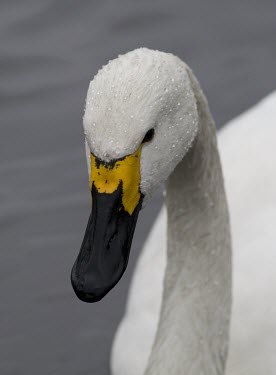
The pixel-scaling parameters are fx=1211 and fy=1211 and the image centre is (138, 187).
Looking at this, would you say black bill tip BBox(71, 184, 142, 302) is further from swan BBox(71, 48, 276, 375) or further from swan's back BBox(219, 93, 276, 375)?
swan's back BBox(219, 93, 276, 375)

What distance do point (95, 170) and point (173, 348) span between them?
44.7 inches

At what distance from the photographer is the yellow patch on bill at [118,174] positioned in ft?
12.2

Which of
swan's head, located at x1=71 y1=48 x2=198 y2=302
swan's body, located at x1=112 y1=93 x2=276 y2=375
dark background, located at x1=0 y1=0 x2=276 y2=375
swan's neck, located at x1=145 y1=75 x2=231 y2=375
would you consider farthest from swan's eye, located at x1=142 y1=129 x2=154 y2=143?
dark background, located at x1=0 y1=0 x2=276 y2=375

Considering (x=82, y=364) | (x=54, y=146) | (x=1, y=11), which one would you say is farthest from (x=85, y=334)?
(x=1, y=11)

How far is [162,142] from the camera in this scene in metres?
3.87

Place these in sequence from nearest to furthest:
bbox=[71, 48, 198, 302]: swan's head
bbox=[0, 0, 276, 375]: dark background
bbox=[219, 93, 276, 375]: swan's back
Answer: bbox=[71, 48, 198, 302]: swan's head < bbox=[219, 93, 276, 375]: swan's back < bbox=[0, 0, 276, 375]: dark background

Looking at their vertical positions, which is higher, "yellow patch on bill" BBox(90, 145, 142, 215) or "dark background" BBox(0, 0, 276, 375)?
"dark background" BBox(0, 0, 276, 375)

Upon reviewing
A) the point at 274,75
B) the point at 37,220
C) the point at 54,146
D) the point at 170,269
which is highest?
the point at 274,75

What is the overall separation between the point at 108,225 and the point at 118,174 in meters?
0.18

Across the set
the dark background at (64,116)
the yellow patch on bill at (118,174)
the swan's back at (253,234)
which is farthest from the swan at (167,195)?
the dark background at (64,116)

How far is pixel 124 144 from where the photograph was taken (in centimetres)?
369

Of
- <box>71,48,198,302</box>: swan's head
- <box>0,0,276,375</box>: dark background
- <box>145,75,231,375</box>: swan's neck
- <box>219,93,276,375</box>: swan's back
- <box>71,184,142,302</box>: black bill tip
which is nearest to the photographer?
<box>71,48,198,302</box>: swan's head

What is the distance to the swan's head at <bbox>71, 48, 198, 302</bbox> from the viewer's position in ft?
12.1

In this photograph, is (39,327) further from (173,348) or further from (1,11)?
(1,11)
